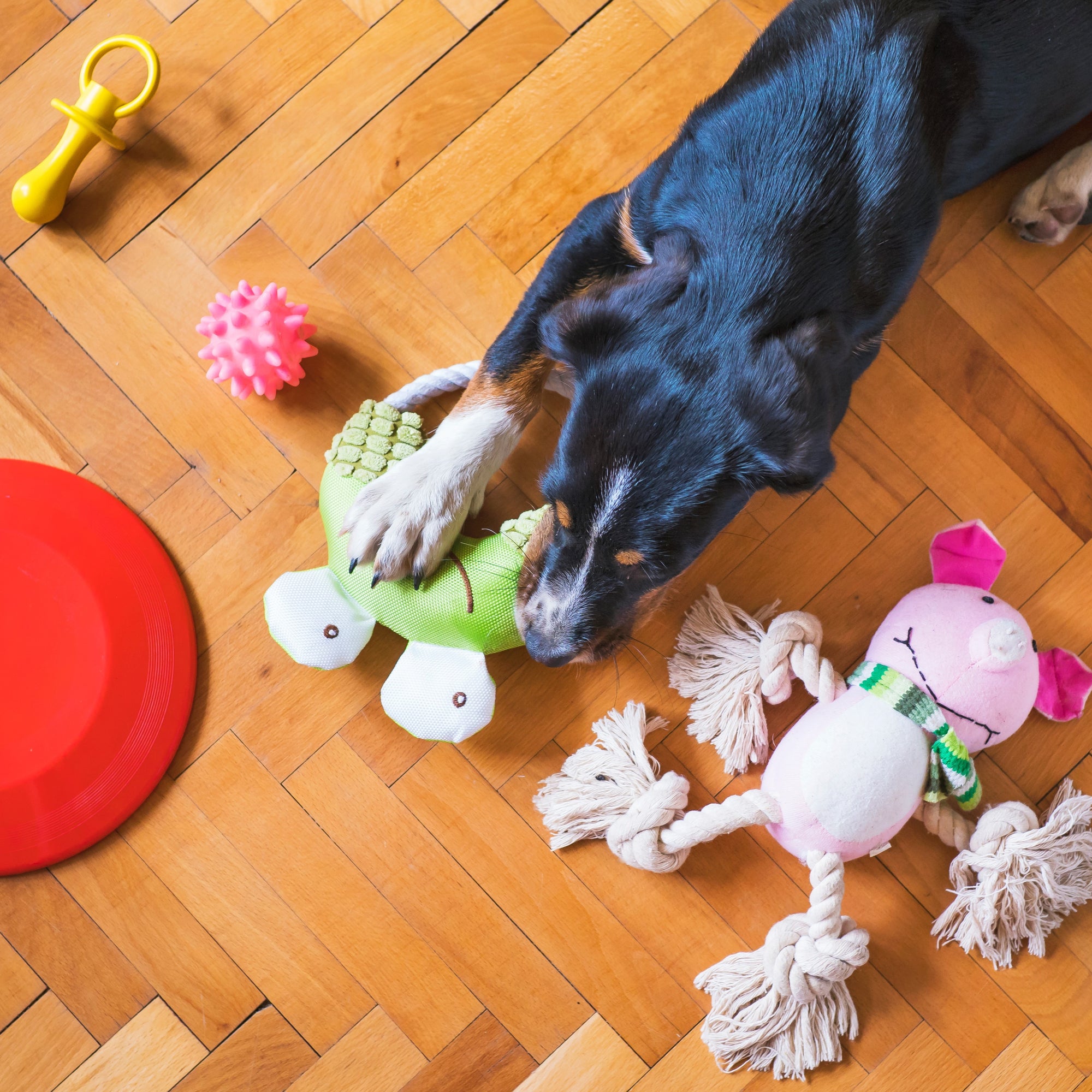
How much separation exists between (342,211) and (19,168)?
0.63 meters

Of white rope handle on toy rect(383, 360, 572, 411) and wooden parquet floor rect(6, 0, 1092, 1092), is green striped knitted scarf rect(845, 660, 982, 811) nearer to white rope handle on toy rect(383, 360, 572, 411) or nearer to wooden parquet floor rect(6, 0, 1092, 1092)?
wooden parquet floor rect(6, 0, 1092, 1092)

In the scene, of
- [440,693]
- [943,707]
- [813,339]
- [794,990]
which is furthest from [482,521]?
[794,990]

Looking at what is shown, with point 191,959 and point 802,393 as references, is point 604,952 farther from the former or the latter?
point 802,393

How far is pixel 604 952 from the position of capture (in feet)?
5.40

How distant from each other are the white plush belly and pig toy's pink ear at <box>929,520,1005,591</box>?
0.33 meters

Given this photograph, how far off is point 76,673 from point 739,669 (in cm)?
119

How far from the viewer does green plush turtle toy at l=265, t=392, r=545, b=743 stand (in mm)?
1487

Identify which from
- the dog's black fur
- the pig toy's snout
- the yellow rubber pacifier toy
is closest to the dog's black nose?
the dog's black fur

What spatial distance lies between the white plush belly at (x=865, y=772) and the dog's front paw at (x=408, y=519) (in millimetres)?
715

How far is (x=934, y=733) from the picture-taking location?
4.79 ft

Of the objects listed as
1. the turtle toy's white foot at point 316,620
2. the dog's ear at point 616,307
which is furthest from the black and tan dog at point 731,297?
the turtle toy's white foot at point 316,620

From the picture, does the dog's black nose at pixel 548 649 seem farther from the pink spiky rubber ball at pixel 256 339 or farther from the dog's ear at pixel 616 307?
the pink spiky rubber ball at pixel 256 339

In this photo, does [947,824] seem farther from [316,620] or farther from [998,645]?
[316,620]

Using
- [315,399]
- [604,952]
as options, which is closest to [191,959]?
[604,952]
